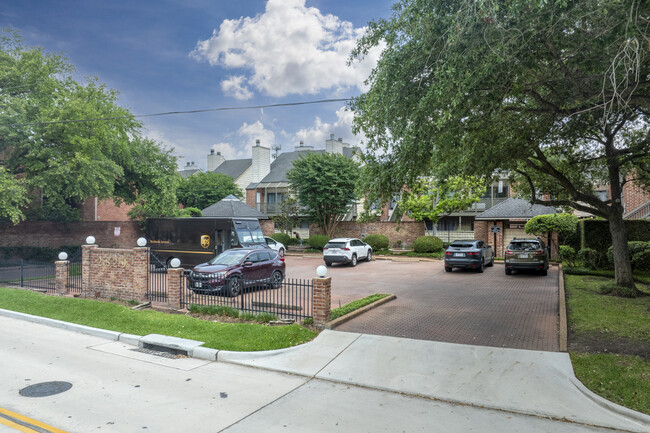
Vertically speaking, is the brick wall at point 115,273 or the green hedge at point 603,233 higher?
the green hedge at point 603,233

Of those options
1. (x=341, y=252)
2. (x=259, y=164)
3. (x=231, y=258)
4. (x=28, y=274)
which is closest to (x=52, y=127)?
(x=28, y=274)

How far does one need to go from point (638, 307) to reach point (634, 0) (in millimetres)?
8482

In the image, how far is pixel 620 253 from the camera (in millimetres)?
13281

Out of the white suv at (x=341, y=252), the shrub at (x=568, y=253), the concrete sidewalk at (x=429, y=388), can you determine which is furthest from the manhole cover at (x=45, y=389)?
the shrub at (x=568, y=253)

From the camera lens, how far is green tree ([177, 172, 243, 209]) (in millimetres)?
45688

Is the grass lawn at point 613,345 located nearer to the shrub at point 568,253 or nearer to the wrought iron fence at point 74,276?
the shrub at point 568,253

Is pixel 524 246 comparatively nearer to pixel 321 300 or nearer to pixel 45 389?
pixel 321 300

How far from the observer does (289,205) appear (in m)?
35.8

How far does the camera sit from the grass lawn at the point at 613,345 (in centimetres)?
572

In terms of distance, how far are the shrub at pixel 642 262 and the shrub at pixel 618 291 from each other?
539 cm

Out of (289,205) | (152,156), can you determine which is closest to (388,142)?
(152,156)

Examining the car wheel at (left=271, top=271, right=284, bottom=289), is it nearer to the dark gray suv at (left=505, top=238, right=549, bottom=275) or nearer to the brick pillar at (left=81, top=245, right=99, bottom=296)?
the brick pillar at (left=81, top=245, right=99, bottom=296)

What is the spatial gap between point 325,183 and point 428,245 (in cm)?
943

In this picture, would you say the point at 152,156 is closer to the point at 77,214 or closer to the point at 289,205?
the point at 77,214
